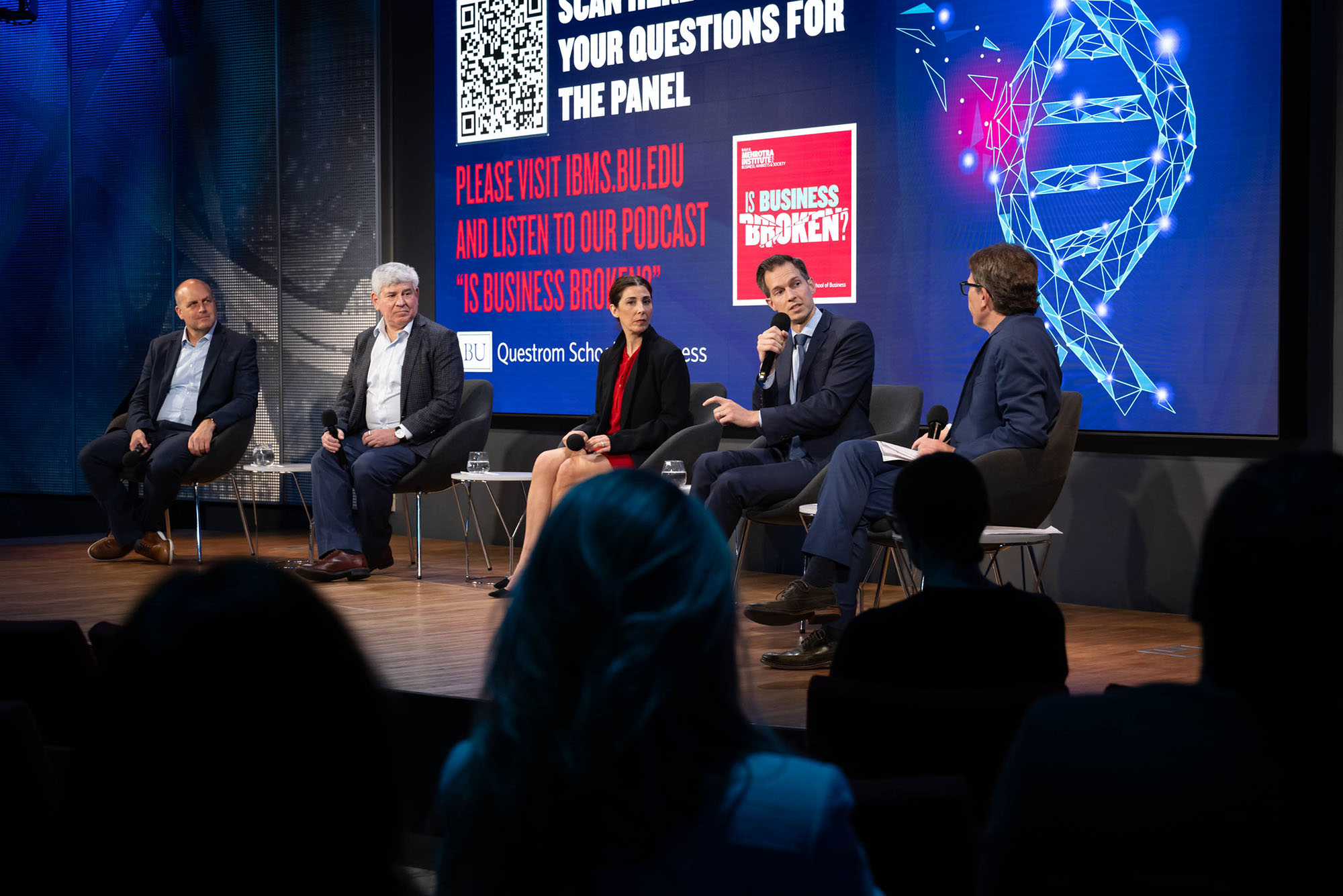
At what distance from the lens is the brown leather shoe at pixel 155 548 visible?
682cm

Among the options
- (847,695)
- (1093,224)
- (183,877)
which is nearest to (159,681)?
(183,877)

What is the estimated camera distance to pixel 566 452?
580 centimetres

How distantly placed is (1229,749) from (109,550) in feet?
22.3

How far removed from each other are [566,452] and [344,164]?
3.24 m

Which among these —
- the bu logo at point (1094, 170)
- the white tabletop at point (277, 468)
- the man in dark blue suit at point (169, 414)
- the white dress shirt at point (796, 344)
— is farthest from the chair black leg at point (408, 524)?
the bu logo at point (1094, 170)

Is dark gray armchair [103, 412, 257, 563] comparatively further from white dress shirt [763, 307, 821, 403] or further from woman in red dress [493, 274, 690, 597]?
white dress shirt [763, 307, 821, 403]

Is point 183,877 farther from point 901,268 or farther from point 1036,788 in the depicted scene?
point 901,268

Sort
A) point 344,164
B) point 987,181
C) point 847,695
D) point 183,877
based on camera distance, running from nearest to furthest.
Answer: point 183,877 → point 847,695 → point 987,181 → point 344,164

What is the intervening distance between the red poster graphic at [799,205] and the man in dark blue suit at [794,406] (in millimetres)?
1198

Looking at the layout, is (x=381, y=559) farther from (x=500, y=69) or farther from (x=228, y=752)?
(x=228, y=752)

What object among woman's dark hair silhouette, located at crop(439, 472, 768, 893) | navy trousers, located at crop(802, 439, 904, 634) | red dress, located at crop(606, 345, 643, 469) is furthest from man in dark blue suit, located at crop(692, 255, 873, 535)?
woman's dark hair silhouette, located at crop(439, 472, 768, 893)

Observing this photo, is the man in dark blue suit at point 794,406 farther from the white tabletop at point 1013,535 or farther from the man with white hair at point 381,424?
the man with white hair at point 381,424

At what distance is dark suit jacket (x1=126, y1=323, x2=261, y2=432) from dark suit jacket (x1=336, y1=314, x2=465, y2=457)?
74 cm

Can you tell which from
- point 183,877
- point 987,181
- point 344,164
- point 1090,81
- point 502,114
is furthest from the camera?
point 344,164
